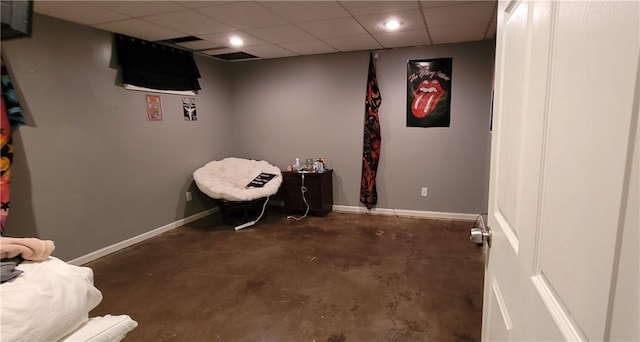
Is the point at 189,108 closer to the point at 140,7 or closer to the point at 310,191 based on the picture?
the point at 140,7

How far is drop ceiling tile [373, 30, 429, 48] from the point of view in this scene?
11.2 feet

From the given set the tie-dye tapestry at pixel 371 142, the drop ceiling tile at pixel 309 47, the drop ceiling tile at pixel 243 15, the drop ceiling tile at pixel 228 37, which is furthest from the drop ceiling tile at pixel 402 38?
the drop ceiling tile at pixel 228 37

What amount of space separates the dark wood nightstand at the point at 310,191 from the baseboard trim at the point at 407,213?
255 mm

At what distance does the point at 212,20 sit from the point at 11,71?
160 centimetres

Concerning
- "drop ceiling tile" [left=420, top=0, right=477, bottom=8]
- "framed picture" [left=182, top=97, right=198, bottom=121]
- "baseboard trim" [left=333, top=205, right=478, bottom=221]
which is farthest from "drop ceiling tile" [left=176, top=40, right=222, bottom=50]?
"baseboard trim" [left=333, top=205, right=478, bottom=221]

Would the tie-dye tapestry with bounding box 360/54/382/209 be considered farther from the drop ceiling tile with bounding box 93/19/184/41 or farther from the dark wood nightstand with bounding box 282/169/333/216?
the drop ceiling tile with bounding box 93/19/184/41

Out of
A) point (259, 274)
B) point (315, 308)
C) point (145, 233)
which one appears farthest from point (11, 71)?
point (315, 308)

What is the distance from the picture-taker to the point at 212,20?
286 centimetres

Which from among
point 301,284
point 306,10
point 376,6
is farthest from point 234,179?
point 376,6

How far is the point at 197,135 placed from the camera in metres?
4.40

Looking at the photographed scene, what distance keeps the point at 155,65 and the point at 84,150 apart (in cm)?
125

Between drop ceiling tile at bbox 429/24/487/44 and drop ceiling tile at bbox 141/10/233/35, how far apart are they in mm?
2148

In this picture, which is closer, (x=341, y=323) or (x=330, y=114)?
(x=341, y=323)

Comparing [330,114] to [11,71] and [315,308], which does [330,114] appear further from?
[11,71]
